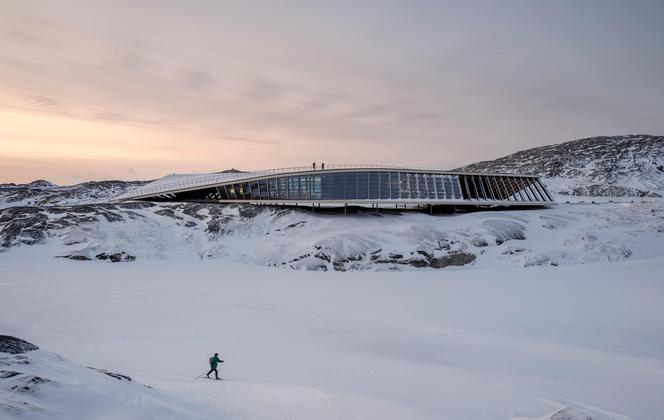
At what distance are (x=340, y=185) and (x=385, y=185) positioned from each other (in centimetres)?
738

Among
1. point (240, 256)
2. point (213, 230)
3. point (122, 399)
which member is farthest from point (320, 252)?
point (122, 399)

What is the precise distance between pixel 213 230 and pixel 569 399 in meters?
46.3

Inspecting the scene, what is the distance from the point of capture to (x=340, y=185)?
58.5 metres

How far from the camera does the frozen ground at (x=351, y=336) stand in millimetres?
15438

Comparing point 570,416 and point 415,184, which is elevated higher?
point 415,184

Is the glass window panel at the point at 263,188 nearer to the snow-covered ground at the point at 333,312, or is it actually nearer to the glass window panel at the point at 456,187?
the snow-covered ground at the point at 333,312

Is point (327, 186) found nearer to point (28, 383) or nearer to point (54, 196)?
point (28, 383)

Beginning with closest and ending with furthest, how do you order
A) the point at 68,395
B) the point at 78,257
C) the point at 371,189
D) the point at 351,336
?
the point at 68,395 → the point at 351,336 → the point at 78,257 → the point at 371,189

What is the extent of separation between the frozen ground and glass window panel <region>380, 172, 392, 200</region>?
716 inches

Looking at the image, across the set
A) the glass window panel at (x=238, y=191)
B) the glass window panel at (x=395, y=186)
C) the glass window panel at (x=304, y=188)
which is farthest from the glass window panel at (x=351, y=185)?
the glass window panel at (x=238, y=191)

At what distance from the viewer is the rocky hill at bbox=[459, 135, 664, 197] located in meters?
108

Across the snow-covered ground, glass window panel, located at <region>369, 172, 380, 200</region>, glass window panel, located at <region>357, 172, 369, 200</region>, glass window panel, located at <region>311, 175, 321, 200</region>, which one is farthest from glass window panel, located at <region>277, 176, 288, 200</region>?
glass window panel, located at <region>369, 172, 380, 200</region>

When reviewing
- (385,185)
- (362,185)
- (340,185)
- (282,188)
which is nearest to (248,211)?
(282,188)

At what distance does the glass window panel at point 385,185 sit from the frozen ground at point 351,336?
59.7 ft
